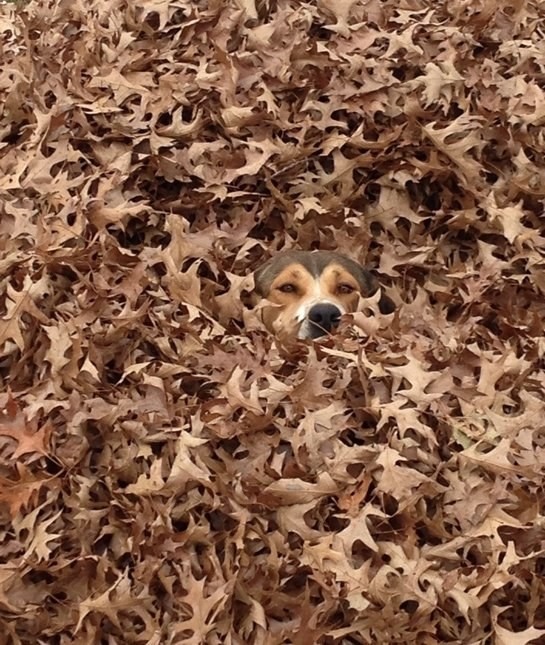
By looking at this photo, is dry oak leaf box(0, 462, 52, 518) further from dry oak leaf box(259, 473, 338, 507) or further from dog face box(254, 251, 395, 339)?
dog face box(254, 251, 395, 339)

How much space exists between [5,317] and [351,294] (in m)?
1.66

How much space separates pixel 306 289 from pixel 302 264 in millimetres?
138

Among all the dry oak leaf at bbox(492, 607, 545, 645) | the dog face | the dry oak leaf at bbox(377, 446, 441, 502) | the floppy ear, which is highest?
the dry oak leaf at bbox(377, 446, 441, 502)

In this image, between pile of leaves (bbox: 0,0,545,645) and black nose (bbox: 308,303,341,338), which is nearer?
pile of leaves (bbox: 0,0,545,645)

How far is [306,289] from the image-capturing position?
4746mm

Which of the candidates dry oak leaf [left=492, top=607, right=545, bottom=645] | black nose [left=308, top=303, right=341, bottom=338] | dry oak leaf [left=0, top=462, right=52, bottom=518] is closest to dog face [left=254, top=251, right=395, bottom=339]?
black nose [left=308, top=303, right=341, bottom=338]

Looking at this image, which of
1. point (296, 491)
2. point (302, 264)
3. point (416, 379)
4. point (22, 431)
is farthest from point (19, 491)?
point (302, 264)

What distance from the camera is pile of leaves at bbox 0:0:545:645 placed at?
11.3 feet

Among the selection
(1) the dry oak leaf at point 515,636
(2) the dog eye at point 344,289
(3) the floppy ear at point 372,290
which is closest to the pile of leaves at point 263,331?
(1) the dry oak leaf at point 515,636

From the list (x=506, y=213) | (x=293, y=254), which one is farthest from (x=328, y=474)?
(x=506, y=213)

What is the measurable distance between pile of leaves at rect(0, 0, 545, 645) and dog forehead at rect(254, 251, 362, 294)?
120mm

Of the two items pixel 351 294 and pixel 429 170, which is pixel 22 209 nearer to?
pixel 351 294

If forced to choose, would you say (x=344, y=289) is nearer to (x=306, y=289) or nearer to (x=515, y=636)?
(x=306, y=289)

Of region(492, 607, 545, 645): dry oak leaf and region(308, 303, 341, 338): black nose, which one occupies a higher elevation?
region(308, 303, 341, 338): black nose
